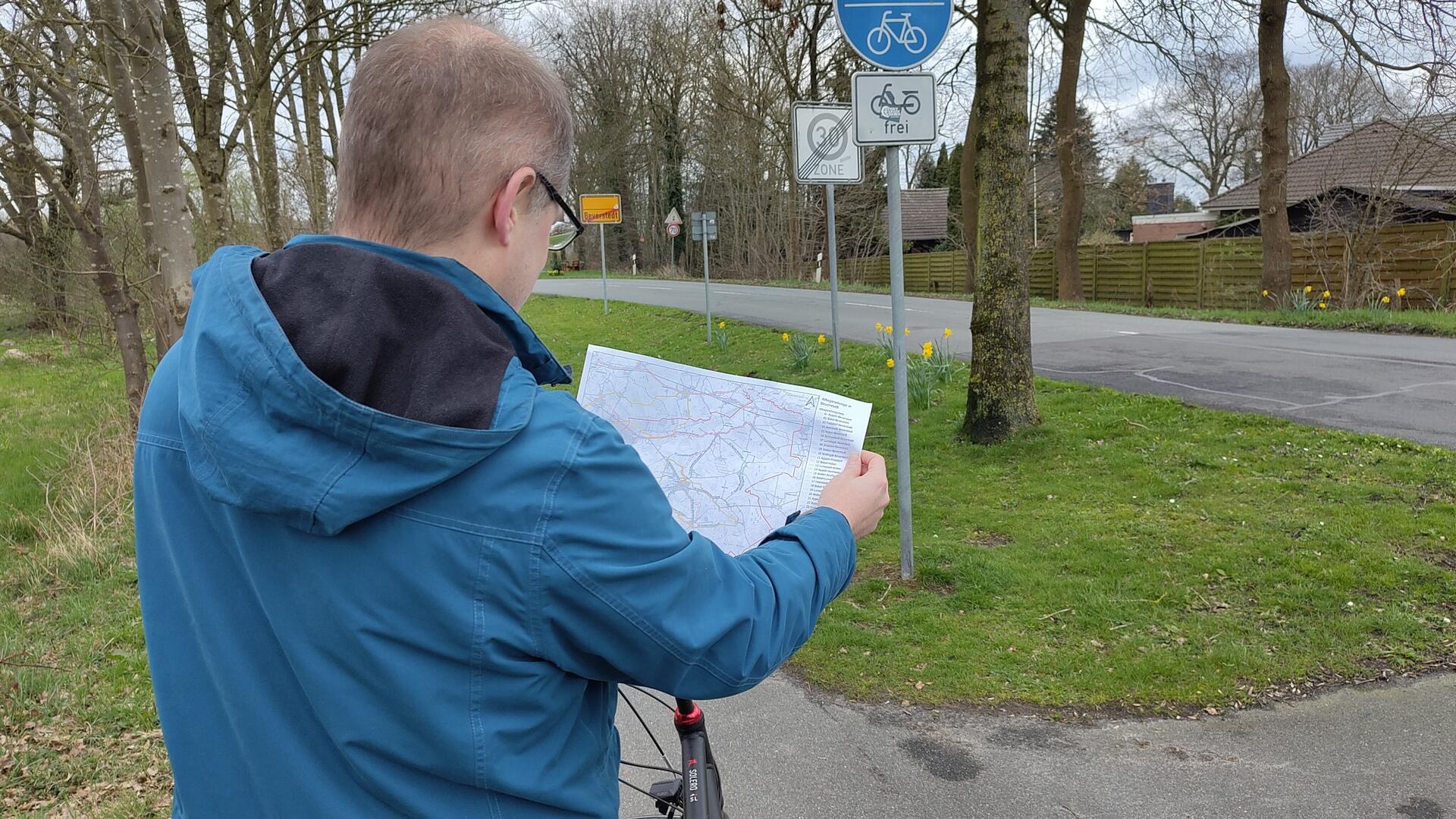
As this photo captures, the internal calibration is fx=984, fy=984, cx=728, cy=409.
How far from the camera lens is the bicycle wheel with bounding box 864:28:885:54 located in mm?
4824

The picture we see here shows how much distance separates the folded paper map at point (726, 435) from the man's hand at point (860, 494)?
143mm

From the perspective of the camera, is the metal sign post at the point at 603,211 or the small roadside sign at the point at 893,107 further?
the metal sign post at the point at 603,211

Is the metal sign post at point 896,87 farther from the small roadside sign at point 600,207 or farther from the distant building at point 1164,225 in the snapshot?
the distant building at point 1164,225

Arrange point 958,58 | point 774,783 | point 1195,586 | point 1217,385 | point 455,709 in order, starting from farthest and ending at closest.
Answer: point 958,58 → point 1217,385 → point 1195,586 → point 774,783 → point 455,709

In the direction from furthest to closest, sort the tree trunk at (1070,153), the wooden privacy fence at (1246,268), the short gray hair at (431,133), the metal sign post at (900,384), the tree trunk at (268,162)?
the tree trunk at (1070,153), the wooden privacy fence at (1246,268), the tree trunk at (268,162), the metal sign post at (900,384), the short gray hair at (431,133)

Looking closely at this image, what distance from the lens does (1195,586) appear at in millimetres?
4855

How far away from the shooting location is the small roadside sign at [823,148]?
9469 millimetres

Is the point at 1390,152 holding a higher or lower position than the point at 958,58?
lower

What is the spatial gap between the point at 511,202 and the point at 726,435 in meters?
0.76

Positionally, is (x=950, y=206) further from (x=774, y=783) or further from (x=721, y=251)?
(x=774, y=783)

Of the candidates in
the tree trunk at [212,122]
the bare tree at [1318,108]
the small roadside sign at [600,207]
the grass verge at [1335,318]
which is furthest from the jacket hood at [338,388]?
the bare tree at [1318,108]

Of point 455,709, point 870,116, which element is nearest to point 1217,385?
point 870,116

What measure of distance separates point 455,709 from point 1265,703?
375 centimetres

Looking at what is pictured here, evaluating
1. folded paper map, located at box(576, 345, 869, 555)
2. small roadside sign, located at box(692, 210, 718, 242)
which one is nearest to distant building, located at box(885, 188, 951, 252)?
small roadside sign, located at box(692, 210, 718, 242)
